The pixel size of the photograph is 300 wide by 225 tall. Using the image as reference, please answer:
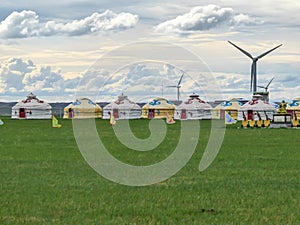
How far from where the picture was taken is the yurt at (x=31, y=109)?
98.0 metres

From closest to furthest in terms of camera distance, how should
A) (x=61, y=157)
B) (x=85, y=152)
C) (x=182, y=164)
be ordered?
(x=182, y=164) → (x=61, y=157) → (x=85, y=152)

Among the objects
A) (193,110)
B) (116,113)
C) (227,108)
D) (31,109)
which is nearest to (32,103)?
(31,109)

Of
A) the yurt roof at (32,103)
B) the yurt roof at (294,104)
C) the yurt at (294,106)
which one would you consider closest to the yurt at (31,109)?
the yurt roof at (32,103)

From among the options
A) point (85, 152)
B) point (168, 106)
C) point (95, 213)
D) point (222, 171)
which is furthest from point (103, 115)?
point (95, 213)

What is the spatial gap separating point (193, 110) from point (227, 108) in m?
4.75

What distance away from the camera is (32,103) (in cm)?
9956

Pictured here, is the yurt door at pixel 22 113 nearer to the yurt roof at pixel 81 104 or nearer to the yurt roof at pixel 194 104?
the yurt roof at pixel 81 104

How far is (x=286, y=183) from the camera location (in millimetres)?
16828

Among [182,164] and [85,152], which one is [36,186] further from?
[85,152]

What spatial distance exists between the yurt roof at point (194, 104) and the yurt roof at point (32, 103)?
19.7 m

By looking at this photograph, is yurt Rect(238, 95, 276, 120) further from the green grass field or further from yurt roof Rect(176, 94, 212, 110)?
the green grass field

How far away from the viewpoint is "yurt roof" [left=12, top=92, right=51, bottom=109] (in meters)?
98.5

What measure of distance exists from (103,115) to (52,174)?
81723 millimetres

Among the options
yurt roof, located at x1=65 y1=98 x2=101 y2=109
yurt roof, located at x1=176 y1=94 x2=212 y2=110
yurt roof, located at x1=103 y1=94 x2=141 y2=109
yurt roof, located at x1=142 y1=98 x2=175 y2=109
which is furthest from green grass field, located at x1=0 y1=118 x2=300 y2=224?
yurt roof, located at x1=142 y1=98 x2=175 y2=109
